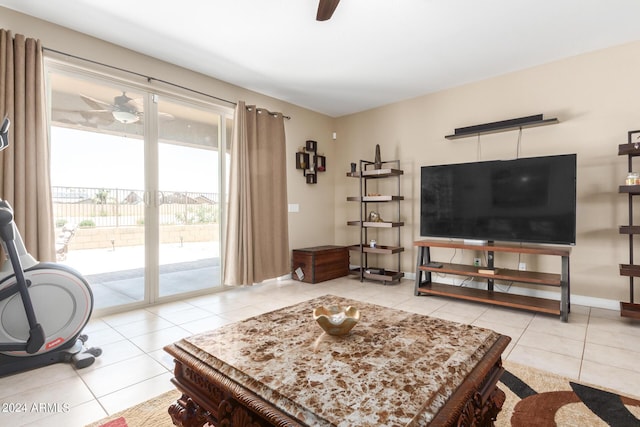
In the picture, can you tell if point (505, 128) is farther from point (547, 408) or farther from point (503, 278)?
point (547, 408)

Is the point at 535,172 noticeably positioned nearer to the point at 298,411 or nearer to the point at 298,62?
the point at 298,62

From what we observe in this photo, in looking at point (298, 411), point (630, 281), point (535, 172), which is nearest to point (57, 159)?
point (298, 411)

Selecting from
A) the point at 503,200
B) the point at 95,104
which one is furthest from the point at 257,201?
the point at 503,200

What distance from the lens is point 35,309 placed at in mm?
2006

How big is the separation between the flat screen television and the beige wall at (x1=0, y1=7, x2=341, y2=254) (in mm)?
1804

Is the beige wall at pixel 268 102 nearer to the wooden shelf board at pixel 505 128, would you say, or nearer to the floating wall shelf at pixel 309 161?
the floating wall shelf at pixel 309 161

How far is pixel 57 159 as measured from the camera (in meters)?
2.80

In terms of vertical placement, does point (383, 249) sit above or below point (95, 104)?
below

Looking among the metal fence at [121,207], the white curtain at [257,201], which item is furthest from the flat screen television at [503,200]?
the metal fence at [121,207]

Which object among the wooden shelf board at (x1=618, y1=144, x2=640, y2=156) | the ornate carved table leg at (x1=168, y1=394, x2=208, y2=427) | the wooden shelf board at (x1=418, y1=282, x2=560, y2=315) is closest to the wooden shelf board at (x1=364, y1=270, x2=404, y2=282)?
the wooden shelf board at (x1=418, y1=282, x2=560, y2=315)

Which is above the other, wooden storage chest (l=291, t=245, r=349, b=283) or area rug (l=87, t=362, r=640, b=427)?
wooden storage chest (l=291, t=245, r=349, b=283)

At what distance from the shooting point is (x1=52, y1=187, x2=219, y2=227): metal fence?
2.87 meters

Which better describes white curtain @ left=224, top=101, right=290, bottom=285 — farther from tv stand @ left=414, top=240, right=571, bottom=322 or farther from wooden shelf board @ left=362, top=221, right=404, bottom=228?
tv stand @ left=414, top=240, right=571, bottom=322

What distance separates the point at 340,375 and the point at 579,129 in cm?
366
